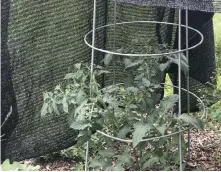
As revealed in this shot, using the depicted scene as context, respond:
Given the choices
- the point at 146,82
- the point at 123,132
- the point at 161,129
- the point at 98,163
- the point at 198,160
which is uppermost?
the point at 146,82

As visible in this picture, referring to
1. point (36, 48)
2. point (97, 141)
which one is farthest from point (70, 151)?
point (36, 48)

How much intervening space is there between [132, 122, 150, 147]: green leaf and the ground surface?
2.30 feet

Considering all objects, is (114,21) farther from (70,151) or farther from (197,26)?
(70,151)

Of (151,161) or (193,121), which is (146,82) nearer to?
(193,121)

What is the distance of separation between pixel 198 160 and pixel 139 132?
A: 919mm

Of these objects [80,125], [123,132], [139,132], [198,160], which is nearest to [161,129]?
[139,132]

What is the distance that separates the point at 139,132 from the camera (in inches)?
84.8

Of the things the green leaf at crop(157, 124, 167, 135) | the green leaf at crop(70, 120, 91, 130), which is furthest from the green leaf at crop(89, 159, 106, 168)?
the green leaf at crop(157, 124, 167, 135)

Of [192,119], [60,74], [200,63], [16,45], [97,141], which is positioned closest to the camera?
[192,119]

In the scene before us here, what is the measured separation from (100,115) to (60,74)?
56 centimetres

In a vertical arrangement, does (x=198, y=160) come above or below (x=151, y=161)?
below

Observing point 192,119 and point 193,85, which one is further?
point 193,85

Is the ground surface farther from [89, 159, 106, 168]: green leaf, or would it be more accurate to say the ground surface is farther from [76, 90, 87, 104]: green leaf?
[76, 90, 87, 104]: green leaf

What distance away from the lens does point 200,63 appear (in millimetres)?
3152
